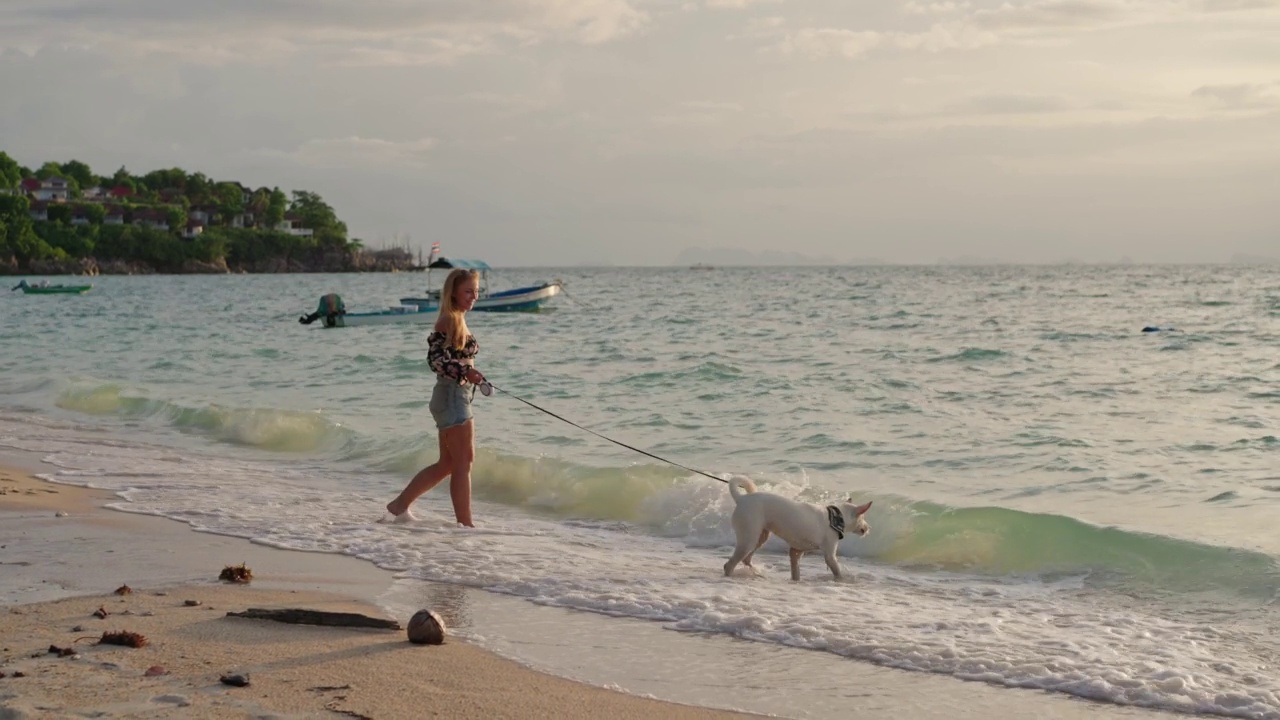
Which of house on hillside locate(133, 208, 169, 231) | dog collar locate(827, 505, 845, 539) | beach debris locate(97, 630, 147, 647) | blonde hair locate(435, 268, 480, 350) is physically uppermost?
house on hillside locate(133, 208, 169, 231)

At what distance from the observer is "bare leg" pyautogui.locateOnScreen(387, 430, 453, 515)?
31.0 ft

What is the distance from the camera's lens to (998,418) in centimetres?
1606

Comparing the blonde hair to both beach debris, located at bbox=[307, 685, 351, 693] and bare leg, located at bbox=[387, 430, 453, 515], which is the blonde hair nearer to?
bare leg, located at bbox=[387, 430, 453, 515]

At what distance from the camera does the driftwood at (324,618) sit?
6.05 metres

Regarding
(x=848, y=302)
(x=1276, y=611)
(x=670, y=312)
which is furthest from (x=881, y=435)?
(x=848, y=302)

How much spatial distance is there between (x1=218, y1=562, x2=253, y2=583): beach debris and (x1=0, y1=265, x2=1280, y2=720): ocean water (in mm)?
1096

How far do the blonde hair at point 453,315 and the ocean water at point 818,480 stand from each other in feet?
4.73

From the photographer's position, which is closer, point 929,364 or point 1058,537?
point 1058,537

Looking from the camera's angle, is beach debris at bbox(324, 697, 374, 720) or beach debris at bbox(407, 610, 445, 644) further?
beach debris at bbox(407, 610, 445, 644)

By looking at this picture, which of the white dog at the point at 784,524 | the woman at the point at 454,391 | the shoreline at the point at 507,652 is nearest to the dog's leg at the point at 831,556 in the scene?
the white dog at the point at 784,524

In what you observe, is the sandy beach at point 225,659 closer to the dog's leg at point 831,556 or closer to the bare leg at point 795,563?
the bare leg at point 795,563

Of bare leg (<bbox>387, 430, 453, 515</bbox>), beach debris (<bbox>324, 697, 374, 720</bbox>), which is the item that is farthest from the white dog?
beach debris (<bbox>324, 697, 374, 720</bbox>)

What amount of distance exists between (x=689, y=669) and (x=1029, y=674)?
158 centimetres

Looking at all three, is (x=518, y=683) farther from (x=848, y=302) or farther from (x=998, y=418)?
(x=848, y=302)
